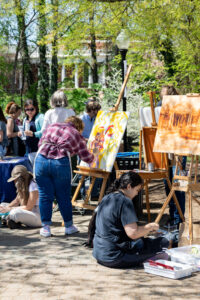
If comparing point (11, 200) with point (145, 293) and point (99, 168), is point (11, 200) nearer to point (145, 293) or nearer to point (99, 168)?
point (99, 168)

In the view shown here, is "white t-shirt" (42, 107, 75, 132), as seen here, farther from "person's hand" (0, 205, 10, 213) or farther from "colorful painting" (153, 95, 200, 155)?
"colorful painting" (153, 95, 200, 155)

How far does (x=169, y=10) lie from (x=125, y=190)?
26.0ft

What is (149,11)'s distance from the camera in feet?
43.3

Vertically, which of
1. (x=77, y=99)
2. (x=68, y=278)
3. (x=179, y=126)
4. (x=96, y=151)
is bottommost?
(x=68, y=278)

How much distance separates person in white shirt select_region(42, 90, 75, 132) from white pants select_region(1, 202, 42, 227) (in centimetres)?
152

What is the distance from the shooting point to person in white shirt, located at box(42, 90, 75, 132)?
836 cm

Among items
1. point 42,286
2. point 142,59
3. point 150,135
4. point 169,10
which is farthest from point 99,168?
point 142,59

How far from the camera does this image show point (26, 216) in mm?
8148

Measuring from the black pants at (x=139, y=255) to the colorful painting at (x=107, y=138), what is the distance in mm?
2197

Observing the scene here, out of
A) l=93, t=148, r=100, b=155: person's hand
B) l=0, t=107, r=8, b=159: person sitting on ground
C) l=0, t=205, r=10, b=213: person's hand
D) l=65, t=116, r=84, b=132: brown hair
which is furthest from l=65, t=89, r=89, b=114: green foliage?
l=65, t=116, r=84, b=132: brown hair

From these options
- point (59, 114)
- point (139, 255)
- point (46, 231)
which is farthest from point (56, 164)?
point (139, 255)

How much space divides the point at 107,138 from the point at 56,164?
135cm

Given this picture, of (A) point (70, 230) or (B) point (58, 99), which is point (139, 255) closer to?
(A) point (70, 230)

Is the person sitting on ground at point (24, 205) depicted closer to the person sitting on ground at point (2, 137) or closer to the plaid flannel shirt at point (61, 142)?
the plaid flannel shirt at point (61, 142)
